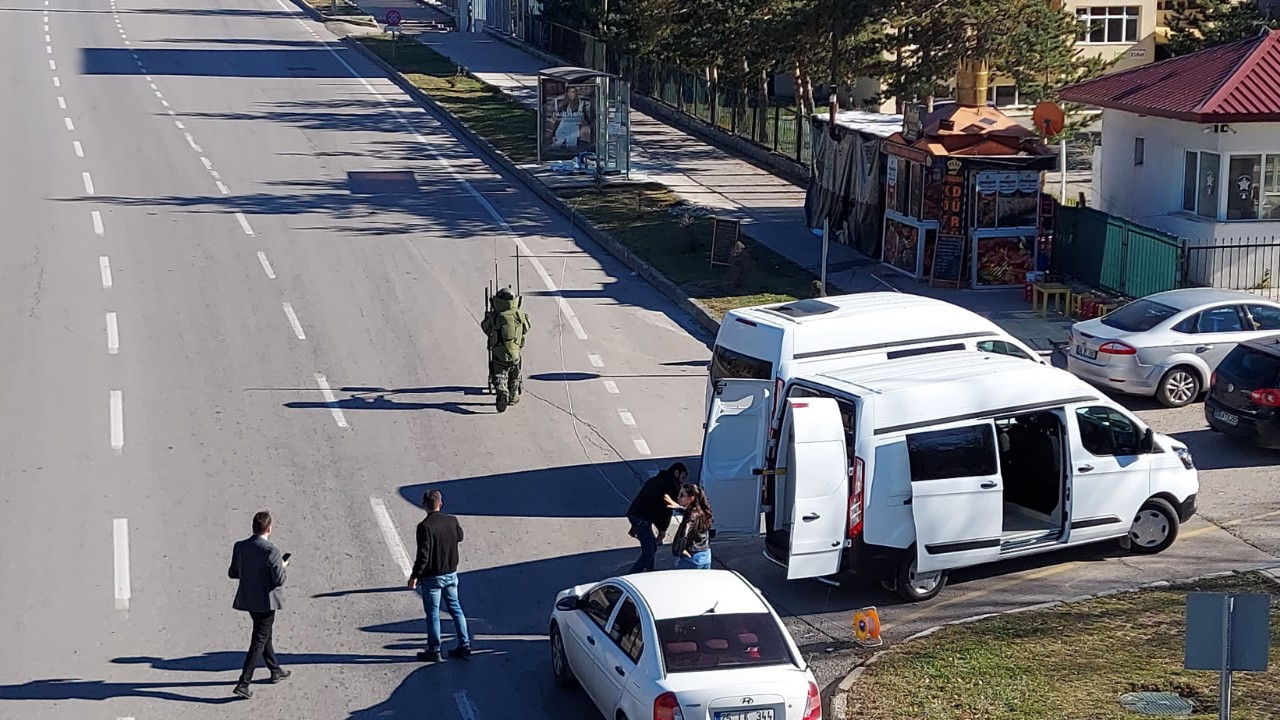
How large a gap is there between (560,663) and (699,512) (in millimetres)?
1954

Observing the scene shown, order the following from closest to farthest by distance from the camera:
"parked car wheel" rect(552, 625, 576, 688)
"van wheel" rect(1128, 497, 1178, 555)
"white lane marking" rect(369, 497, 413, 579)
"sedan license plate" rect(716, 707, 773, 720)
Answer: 1. "sedan license plate" rect(716, 707, 773, 720)
2. "parked car wheel" rect(552, 625, 576, 688)
3. "van wheel" rect(1128, 497, 1178, 555)
4. "white lane marking" rect(369, 497, 413, 579)

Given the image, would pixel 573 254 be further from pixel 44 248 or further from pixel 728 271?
pixel 44 248

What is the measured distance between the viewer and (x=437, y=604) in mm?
13070

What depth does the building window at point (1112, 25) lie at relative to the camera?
5703cm

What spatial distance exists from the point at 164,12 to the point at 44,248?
48.2 m

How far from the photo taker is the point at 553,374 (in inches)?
877

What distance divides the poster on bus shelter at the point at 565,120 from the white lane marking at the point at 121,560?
72.3 ft

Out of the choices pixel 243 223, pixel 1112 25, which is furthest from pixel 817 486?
pixel 1112 25

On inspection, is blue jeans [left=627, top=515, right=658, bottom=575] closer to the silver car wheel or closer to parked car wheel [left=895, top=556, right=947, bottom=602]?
parked car wheel [left=895, top=556, right=947, bottom=602]

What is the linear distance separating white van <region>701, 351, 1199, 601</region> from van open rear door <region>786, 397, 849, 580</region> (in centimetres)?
1

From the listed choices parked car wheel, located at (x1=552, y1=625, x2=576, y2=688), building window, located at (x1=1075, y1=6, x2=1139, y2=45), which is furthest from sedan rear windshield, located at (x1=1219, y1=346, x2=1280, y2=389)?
building window, located at (x1=1075, y1=6, x2=1139, y2=45)

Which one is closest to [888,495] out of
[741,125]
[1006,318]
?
[1006,318]

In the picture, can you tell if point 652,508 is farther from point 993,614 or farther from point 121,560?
point 121,560

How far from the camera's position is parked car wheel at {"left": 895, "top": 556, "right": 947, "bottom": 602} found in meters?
14.1
